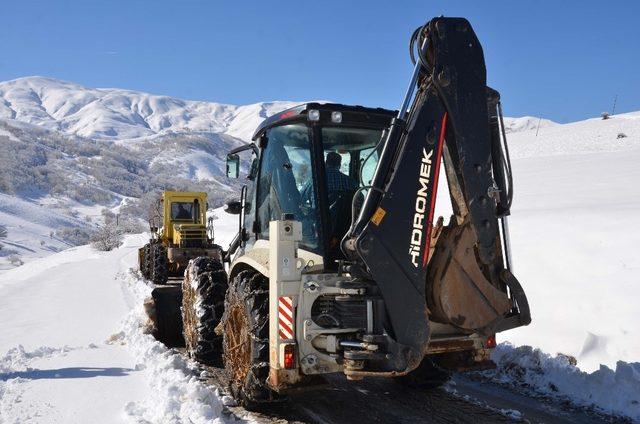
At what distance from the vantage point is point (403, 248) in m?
4.33

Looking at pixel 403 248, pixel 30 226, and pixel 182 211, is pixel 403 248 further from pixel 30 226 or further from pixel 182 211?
pixel 30 226

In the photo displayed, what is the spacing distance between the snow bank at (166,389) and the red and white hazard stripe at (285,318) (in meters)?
1.11

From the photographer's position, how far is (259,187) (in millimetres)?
5773

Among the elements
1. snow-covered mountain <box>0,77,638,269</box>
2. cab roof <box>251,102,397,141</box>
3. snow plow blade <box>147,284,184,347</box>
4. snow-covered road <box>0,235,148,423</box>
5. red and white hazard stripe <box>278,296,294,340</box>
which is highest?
snow-covered mountain <box>0,77,638,269</box>

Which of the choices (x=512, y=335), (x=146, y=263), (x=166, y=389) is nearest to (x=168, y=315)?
(x=166, y=389)

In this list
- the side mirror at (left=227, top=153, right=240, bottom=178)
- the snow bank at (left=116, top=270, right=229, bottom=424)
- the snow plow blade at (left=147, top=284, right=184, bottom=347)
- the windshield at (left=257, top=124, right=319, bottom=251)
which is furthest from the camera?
the snow plow blade at (left=147, top=284, right=184, bottom=347)

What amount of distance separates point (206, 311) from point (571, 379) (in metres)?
3.94

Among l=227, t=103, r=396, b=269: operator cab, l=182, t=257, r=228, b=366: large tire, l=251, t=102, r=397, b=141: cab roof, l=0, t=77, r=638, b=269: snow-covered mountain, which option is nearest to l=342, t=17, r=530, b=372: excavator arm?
l=227, t=103, r=396, b=269: operator cab

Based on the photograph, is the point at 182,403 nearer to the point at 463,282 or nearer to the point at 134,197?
the point at 463,282

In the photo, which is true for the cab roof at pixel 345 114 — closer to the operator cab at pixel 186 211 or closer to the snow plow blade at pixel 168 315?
the snow plow blade at pixel 168 315

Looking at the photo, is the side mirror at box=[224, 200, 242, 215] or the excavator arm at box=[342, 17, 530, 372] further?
the side mirror at box=[224, 200, 242, 215]

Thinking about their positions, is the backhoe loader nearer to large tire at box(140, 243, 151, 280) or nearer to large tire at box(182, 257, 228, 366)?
large tire at box(182, 257, 228, 366)

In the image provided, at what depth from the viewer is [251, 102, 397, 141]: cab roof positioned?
483cm

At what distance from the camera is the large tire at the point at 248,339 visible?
474cm
